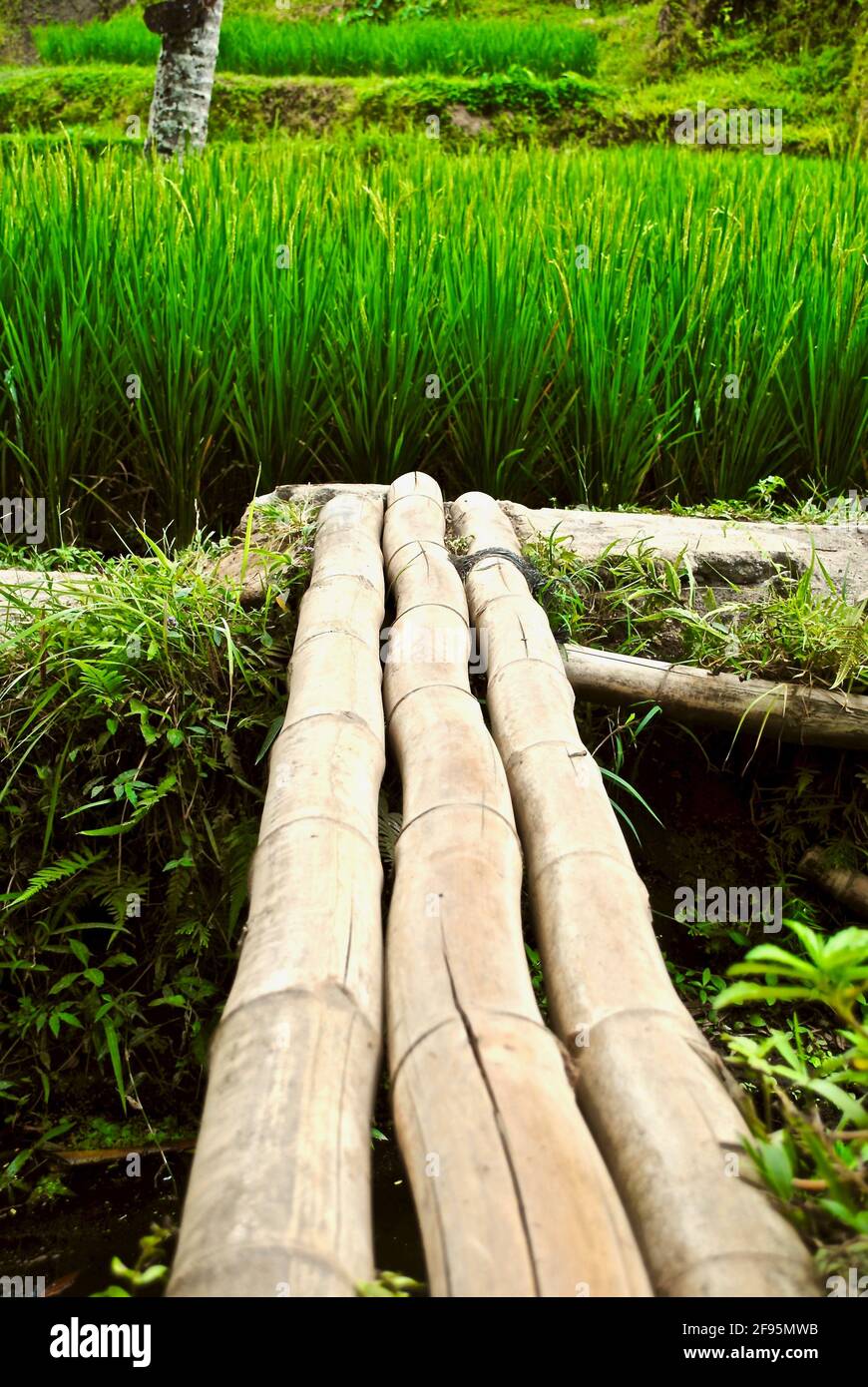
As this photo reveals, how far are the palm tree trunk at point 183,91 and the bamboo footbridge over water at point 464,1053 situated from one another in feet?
18.6

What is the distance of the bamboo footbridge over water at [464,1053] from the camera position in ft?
2.72

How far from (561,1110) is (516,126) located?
9.76 metres

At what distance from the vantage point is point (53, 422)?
8.55 ft

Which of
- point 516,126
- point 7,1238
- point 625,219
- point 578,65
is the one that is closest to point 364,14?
point 578,65

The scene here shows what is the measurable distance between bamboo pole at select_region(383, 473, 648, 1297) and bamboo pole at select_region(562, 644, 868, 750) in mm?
490

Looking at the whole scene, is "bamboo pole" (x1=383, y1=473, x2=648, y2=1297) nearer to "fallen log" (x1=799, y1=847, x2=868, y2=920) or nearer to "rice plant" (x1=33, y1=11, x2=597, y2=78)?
"fallen log" (x1=799, y1=847, x2=868, y2=920)

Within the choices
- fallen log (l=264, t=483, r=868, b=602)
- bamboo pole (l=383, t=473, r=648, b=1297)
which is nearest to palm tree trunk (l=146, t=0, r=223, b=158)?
fallen log (l=264, t=483, r=868, b=602)

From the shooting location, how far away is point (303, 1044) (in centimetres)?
100

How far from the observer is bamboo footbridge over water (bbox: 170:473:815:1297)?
829 mm

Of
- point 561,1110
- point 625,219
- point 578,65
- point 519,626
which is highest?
point 578,65

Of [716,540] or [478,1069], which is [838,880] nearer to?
[716,540]
